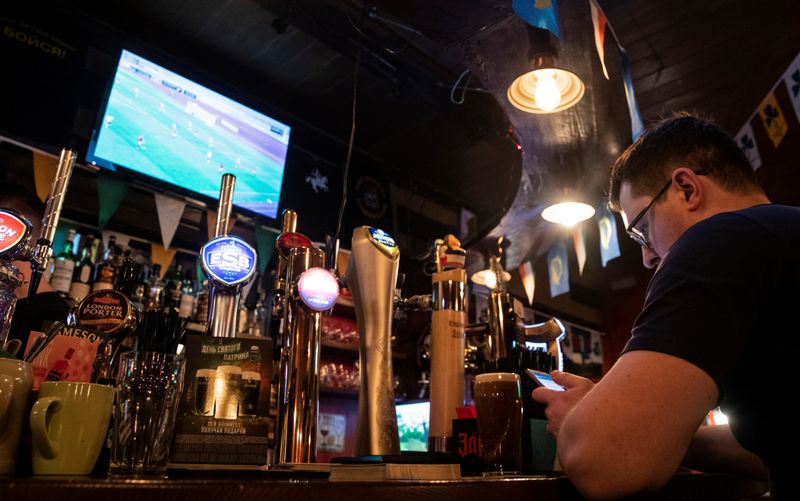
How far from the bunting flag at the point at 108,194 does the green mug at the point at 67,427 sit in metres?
2.97

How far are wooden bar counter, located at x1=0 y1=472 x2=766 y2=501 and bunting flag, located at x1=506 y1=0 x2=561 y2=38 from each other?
1.74 m

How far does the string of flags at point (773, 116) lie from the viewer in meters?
3.41

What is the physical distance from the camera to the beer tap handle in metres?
1.09

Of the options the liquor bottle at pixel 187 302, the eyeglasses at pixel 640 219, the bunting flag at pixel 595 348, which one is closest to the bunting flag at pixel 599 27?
the eyeglasses at pixel 640 219

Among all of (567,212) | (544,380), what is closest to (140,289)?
(567,212)

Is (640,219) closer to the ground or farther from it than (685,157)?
closer to the ground

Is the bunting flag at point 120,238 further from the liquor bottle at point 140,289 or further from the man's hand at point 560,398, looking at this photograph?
the man's hand at point 560,398

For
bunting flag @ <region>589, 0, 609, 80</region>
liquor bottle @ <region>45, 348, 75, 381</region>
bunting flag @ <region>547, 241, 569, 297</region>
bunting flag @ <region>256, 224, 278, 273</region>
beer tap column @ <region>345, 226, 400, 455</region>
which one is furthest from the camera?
bunting flag @ <region>547, 241, 569, 297</region>

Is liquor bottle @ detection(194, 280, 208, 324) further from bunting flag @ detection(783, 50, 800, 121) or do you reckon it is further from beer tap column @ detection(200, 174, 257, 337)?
bunting flag @ detection(783, 50, 800, 121)

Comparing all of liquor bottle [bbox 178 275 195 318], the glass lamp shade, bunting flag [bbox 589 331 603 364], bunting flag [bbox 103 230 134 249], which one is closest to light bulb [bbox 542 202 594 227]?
the glass lamp shade

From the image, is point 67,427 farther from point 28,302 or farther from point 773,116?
point 773,116

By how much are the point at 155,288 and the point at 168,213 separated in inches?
18.6

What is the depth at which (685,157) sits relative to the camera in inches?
53.6

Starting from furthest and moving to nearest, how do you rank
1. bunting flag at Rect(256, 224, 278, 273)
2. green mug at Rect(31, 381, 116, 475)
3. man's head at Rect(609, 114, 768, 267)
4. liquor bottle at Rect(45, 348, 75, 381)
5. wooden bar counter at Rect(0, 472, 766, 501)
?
1. bunting flag at Rect(256, 224, 278, 273)
2. man's head at Rect(609, 114, 768, 267)
3. liquor bottle at Rect(45, 348, 75, 381)
4. green mug at Rect(31, 381, 116, 475)
5. wooden bar counter at Rect(0, 472, 766, 501)
